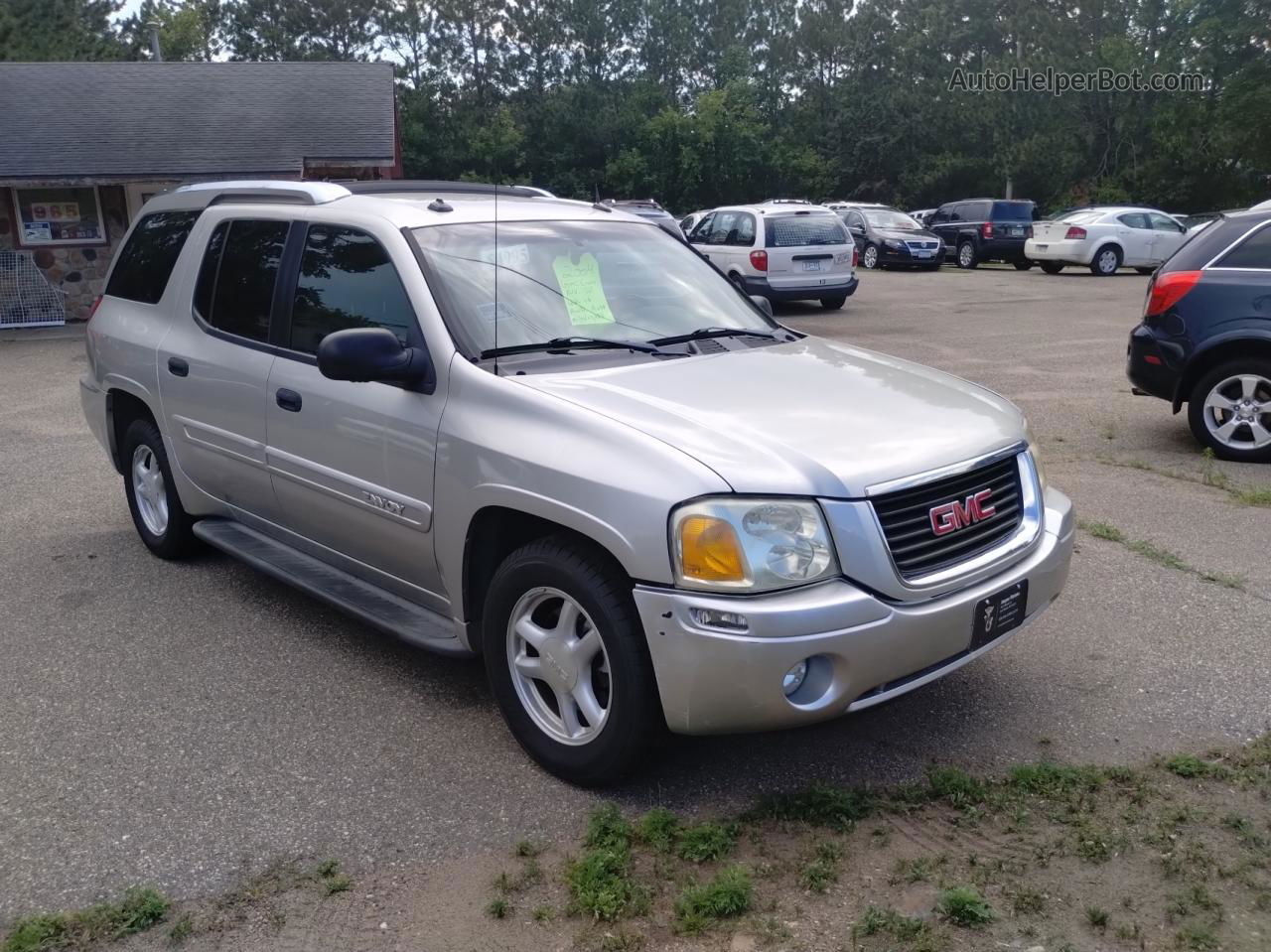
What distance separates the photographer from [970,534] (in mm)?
3652

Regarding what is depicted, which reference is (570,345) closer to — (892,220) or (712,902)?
(712,902)

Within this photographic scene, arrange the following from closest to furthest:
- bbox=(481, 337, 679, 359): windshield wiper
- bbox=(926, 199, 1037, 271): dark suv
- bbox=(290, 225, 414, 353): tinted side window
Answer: bbox=(481, 337, 679, 359): windshield wiper, bbox=(290, 225, 414, 353): tinted side window, bbox=(926, 199, 1037, 271): dark suv

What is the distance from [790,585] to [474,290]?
A: 1726 millimetres

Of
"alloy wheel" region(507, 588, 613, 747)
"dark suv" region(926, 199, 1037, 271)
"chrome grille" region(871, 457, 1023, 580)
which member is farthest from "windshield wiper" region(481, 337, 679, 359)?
"dark suv" region(926, 199, 1037, 271)

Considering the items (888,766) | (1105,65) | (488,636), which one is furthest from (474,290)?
(1105,65)

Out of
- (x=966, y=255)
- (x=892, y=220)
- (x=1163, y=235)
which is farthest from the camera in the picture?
(x=966, y=255)

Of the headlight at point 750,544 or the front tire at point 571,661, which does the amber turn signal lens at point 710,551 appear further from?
the front tire at point 571,661

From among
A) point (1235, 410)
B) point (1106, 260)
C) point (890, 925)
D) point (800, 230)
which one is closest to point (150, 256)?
point (890, 925)

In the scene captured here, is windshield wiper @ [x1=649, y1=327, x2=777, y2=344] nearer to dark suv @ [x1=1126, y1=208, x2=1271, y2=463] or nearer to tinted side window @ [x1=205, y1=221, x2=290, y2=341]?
tinted side window @ [x1=205, y1=221, x2=290, y2=341]

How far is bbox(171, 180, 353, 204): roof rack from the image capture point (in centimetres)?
488

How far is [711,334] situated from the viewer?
463cm

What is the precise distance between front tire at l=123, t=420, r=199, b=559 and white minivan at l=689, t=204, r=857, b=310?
12.1 meters

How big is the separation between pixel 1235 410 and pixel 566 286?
5.34m

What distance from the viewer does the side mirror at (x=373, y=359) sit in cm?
384
